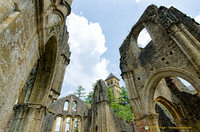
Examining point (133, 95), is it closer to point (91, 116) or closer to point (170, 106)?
point (170, 106)

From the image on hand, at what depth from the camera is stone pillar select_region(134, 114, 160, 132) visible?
6.08 m

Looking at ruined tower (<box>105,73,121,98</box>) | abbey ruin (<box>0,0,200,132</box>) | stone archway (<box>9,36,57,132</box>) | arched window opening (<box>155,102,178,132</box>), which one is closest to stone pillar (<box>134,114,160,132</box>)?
abbey ruin (<box>0,0,200,132</box>)

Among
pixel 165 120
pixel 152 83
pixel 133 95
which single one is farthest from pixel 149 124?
pixel 165 120

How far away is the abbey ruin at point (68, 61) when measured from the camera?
1.51m

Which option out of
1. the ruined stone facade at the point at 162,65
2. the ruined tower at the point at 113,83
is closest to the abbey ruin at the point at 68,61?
the ruined stone facade at the point at 162,65

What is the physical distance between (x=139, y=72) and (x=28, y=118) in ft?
22.5

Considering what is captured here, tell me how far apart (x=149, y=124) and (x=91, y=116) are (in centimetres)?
812

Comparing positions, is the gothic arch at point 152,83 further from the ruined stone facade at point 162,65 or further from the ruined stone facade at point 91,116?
the ruined stone facade at point 91,116

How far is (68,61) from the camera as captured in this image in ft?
31.1

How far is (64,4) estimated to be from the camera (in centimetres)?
354

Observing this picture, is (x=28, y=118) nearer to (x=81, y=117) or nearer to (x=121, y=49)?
(x=121, y=49)

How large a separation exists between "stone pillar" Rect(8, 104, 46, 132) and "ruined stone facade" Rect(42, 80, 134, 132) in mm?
5744

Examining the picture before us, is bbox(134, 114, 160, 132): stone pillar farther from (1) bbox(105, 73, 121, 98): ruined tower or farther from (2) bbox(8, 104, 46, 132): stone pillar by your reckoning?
(1) bbox(105, 73, 121, 98): ruined tower

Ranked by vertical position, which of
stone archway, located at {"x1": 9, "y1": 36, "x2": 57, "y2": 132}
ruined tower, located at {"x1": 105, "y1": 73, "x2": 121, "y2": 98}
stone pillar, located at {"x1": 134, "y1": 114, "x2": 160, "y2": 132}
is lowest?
stone pillar, located at {"x1": 134, "y1": 114, "x2": 160, "y2": 132}
